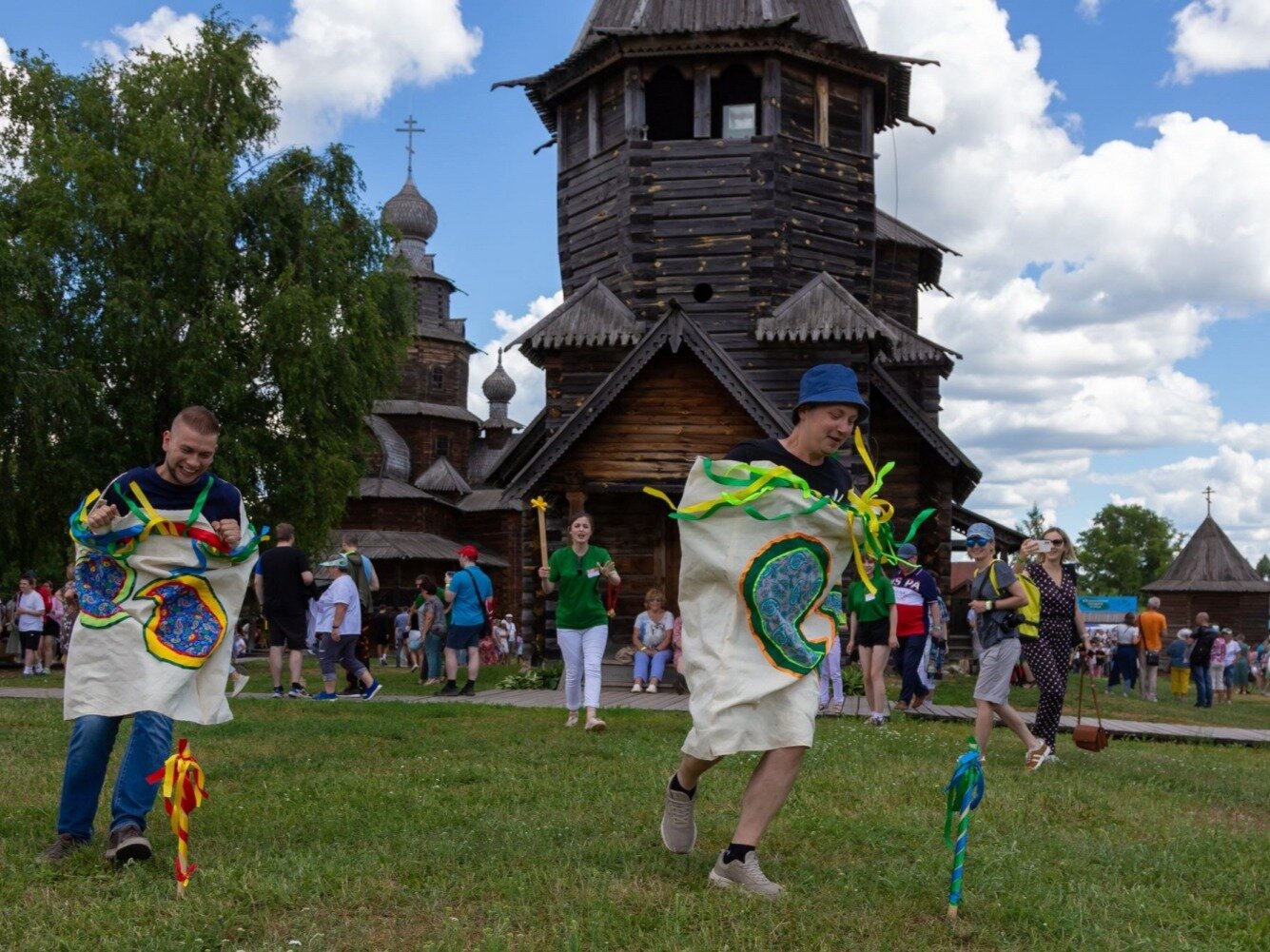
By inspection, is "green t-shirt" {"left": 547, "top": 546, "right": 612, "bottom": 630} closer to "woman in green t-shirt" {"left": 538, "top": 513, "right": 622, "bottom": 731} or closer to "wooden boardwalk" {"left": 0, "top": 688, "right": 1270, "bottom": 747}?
"woman in green t-shirt" {"left": 538, "top": 513, "right": 622, "bottom": 731}


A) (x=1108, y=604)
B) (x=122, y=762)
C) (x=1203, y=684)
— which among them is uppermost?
(x=1108, y=604)

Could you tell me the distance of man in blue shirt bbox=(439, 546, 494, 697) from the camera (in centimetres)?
1580

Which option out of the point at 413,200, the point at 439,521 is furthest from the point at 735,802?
the point at 413,200

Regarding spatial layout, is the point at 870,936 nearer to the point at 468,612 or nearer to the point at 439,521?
the point at 468,612

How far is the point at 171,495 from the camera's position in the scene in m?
5.86

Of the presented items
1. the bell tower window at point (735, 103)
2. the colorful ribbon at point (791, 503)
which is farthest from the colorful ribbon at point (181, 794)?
the bell tower window at point (735, 103)

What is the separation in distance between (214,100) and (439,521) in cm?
3208

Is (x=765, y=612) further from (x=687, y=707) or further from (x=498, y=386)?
(x=498, y=386)

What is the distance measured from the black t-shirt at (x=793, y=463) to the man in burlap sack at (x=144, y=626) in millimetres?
2238

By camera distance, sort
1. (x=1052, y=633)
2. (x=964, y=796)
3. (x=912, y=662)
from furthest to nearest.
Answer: (x=912, y=662), (x=1052, y=633), (x=964, y=796)

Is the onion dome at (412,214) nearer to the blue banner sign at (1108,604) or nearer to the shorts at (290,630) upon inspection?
the blue banner sign at (1108,604)

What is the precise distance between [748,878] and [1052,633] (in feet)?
19.2

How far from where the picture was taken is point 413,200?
2584 inches

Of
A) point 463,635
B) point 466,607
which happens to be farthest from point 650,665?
point 466,607
